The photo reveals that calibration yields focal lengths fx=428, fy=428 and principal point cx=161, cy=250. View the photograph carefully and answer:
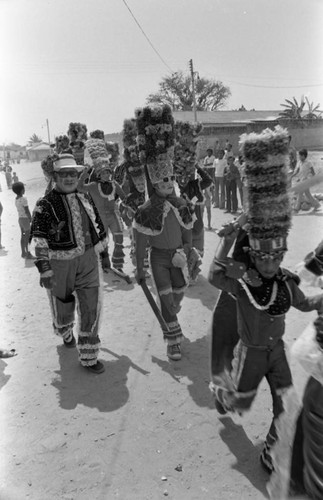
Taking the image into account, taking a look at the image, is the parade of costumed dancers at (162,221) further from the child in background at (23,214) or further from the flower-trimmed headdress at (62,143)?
the flower-trimmed headdress at (62,143)

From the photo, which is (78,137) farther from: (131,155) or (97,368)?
(97,368)

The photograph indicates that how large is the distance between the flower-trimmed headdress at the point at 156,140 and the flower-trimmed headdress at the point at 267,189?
1.87 m

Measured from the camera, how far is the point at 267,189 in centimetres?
273

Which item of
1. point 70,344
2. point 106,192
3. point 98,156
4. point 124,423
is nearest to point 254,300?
point 124,423

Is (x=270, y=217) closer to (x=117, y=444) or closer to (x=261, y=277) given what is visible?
(x=261, y=277)

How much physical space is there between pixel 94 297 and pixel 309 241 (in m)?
5.81

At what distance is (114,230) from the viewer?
7785 millimetres

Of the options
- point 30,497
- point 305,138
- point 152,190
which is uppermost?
point 305,138

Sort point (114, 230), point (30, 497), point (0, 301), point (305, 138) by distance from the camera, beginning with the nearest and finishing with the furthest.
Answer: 1. point (30, 497)
2. point (0, 301)
3. point (114, 230)
4. point (305, 138)

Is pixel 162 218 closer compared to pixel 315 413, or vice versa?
pixel 315 413

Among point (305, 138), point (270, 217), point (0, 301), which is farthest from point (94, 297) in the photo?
point (305, 138)

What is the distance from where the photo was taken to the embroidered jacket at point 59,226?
4.34 m

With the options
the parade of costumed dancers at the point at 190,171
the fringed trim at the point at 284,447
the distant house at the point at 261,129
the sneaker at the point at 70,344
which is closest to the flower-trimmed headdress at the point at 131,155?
the parade of costumed dancers at the point at 190,171

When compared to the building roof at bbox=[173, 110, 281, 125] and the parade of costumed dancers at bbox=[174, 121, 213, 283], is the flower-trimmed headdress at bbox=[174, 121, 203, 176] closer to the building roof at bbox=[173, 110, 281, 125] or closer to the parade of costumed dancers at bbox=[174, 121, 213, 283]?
the parade of costumed dancers at bbox=[174, 121, 213, 283]
